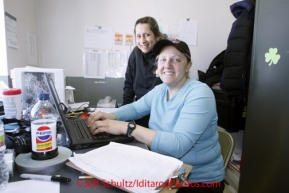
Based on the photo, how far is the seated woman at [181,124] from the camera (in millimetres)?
829

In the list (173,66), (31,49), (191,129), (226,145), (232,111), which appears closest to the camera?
(191,129)

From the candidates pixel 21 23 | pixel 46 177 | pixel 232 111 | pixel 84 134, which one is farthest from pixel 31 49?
pixel 232 111

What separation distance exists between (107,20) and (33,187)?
1951 mm

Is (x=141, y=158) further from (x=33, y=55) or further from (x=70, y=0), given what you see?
(x=70, y=0)

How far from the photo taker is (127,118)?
1274mm

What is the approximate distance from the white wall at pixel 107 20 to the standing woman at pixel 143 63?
41cm

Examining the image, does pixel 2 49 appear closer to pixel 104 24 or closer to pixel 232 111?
pixel 104 24

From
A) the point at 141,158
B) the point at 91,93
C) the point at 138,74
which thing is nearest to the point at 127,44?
the point at 138,74

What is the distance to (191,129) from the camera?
837 mm

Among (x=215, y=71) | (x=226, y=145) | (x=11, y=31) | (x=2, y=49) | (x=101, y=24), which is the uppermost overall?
(x=101, y=24)

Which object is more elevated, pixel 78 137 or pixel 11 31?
pixel 11 31

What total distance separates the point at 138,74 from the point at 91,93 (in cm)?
68

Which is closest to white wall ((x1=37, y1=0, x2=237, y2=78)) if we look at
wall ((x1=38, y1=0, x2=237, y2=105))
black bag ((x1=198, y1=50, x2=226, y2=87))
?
wall ((x1=38, y1=0, x2=237, y2=105))

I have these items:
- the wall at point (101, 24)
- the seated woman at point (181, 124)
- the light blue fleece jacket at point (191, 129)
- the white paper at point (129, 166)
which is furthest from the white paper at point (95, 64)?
the white paper at point (129, 166)
